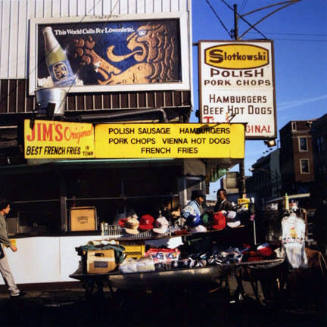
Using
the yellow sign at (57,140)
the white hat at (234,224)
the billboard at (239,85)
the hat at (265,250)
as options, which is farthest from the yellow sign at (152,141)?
the hat at (265,250)

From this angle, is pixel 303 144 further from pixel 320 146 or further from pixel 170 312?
pixel 170 312

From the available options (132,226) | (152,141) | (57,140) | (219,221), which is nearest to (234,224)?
(219,221)

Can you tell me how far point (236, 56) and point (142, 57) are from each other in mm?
2436

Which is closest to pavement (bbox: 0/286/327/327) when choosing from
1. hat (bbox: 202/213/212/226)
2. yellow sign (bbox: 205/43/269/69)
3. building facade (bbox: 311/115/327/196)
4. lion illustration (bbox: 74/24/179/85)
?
hat (bbox: 202/213/212/226)

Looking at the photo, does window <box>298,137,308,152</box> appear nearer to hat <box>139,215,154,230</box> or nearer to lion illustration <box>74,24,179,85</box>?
lion illustration <box>74,24,179,85</box>

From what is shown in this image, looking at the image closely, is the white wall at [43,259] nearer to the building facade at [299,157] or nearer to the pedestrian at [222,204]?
the pedestrian at [222,204]

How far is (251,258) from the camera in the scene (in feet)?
23.9

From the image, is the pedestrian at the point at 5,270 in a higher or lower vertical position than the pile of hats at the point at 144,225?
lower

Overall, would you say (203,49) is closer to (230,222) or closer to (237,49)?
(237,49)

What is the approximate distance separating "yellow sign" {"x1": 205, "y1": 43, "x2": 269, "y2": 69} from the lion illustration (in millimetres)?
954

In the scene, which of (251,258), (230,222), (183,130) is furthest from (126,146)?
(251,258)

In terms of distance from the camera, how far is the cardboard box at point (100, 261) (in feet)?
24.0

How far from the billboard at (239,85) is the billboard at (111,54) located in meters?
0.60

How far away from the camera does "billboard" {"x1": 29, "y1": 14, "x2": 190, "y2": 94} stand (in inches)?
478
